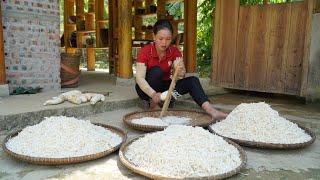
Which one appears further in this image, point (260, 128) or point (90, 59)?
point (90, 59)

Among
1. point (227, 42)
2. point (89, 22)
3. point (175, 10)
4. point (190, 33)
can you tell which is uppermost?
point (175, 10)

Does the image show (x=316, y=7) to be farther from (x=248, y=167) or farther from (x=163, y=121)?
(x=248, y=167)

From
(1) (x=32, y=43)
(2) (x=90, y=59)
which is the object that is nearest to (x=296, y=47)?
(1) (x=32, y=43)

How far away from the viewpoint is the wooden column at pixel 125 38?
4.57 m

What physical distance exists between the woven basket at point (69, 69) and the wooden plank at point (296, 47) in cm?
265

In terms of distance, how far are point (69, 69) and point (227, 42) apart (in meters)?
2.07

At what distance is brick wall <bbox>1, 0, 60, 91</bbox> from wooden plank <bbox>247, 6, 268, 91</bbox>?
2.38 meters

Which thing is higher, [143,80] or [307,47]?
[307,47]

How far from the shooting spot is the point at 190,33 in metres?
5.13

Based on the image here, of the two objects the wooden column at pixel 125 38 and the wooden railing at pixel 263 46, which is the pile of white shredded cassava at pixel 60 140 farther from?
the wooden column at pixel 125 38

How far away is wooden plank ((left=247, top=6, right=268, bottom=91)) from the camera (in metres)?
3.69

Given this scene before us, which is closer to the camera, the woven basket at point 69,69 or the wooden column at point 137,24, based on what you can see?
the woven basket at point 69,69

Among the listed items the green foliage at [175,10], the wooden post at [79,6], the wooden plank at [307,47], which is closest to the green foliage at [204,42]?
the green foliage at [175,10]

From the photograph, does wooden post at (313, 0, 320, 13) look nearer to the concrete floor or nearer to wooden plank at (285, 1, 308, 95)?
wooden plank at (285, 1, 308, 95)
